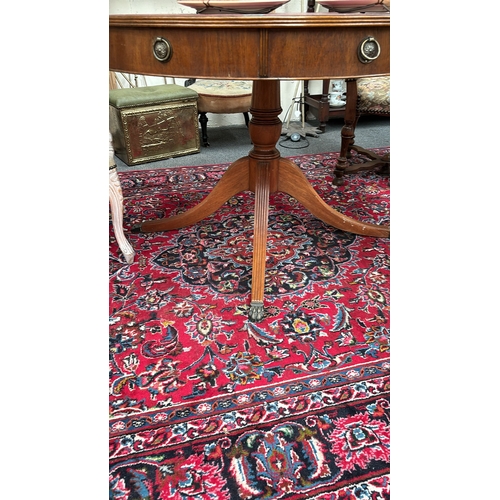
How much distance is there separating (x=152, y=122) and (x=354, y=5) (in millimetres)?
1605

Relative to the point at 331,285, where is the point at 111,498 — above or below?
below

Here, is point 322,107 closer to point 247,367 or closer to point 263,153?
point 263,153

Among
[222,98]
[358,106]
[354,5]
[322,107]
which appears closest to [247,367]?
[354,5]

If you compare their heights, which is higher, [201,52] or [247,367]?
[201,52]

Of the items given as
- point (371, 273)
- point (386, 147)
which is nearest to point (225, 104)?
point (386, 147)

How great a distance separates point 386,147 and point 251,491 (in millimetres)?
2489

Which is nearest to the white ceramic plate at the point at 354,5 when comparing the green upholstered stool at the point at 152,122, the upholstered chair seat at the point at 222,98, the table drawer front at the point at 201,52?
the table drawer front at the point at 201,52

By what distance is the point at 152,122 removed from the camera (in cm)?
246

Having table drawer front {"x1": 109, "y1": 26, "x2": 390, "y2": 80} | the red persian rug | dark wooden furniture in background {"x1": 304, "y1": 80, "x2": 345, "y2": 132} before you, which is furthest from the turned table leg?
dark wooden furniture in background {"x1": 304, "y1": 80, "x2": 345, "y2": 132}

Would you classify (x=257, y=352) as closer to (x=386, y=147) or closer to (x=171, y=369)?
(x=171, y=369)

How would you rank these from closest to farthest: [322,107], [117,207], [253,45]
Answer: [253,45], [117,207], [322,107]

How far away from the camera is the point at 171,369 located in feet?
3.37

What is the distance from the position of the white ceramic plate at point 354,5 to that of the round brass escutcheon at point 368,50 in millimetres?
229

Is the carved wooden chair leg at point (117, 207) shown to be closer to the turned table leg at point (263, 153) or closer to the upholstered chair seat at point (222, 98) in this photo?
the turned table leg at point (263, 153)
